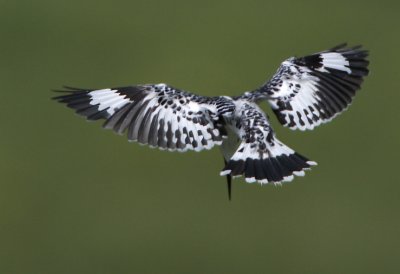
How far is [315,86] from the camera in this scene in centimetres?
973

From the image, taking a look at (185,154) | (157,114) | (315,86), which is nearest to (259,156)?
(157,114)

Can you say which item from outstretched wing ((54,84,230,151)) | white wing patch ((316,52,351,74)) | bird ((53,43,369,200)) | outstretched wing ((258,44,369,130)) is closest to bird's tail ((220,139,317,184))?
bird ((53,43,369,200))

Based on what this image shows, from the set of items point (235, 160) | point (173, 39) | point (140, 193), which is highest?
point (173, 39)

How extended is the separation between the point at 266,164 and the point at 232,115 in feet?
1.85

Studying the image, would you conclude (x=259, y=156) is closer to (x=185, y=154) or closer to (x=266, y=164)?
(x=266, y=164)

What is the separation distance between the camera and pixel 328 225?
47.4ft

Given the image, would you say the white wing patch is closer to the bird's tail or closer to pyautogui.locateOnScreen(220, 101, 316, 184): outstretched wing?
pyautogui.locateOnScreen(220, 101, 316, 184): outstretched wing

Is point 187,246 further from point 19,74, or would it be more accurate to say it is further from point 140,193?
point 19,74

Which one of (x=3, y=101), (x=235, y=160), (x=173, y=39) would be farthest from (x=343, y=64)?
(x=173, y=39)

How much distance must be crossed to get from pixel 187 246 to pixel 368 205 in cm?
251

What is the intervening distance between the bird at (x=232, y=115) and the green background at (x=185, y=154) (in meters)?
3.89

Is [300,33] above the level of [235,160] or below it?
above

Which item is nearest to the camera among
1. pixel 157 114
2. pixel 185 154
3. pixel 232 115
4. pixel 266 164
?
pixel 266 164

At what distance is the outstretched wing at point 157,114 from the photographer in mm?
8820
